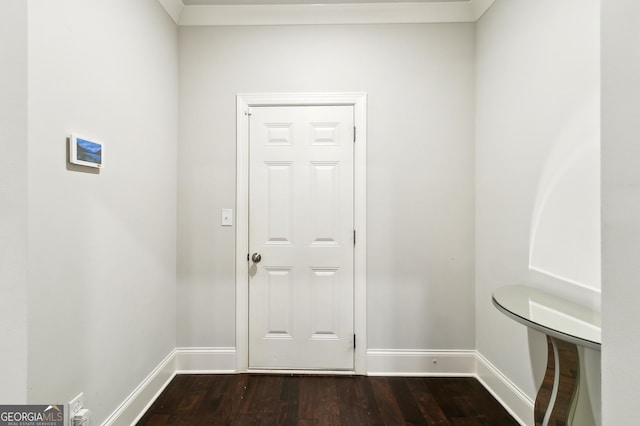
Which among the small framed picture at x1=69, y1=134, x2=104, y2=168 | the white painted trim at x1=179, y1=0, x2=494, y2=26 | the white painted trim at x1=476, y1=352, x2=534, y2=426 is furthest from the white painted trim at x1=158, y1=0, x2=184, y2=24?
the white painted trim at x1=476, y1=352, x2=534, y2=426

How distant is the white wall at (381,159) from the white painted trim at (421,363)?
0.06m

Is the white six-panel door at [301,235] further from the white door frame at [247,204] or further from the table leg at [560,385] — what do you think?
the table leg at [560,385]

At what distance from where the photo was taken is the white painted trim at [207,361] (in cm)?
208

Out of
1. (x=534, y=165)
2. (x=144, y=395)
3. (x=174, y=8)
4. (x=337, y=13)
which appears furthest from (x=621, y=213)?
(x=174, y=8)

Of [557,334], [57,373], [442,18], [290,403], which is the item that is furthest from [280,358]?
[442,18]

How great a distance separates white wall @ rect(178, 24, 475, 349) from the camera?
2.08 metres

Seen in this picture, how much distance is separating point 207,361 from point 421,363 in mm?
1626

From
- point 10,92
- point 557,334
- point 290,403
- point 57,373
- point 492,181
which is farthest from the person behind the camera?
point 492,181

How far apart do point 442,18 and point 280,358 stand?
2847mm

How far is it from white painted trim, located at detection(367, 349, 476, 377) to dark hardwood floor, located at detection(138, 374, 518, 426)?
5 cm

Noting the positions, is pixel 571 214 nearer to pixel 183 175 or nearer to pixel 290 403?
pixel 290 403

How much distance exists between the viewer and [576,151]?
128 cm

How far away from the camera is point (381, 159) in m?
2.10

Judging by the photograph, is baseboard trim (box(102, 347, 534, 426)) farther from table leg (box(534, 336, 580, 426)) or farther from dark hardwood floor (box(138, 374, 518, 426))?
table leg (box(534, 336, 580, 426))
